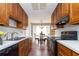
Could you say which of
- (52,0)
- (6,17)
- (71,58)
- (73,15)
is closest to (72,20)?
(73,15)

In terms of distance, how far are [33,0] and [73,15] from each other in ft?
5.00

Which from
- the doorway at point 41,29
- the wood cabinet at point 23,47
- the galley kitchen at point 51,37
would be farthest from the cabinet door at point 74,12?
the doorway at point 41,29

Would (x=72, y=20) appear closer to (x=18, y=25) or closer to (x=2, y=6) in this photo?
(x=2, y=6)

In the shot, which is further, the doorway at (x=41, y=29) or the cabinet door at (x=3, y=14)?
the doorway at (x=41, y=29)

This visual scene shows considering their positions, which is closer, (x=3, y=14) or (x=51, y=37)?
(x=3, y=14)

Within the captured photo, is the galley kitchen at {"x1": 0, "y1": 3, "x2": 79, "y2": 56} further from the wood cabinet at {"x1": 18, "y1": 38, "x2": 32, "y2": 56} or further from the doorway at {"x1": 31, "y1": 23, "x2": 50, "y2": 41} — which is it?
the doorway at {"x1": 31, "y1": 23, "x2": 50, "y2": 41}

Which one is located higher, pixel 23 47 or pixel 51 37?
pixel 51 37

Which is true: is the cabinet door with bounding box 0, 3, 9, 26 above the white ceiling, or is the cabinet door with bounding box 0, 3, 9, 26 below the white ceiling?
below

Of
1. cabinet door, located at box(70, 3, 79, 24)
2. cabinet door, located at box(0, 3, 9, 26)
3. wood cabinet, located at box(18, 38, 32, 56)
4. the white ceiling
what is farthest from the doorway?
cabinet door, located at box(70, 3, 79, 24)

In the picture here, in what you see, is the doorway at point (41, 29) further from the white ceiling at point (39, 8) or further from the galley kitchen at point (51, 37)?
the galley kitchen at point (51, 37)

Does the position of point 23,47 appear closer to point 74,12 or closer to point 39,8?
point 39,8

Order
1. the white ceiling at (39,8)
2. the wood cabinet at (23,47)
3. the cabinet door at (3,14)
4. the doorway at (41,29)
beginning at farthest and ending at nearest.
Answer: the doorway at (41,29), the white ceiling at (39,8), the wood cabinet at (23,47), the cabinet door at (3,14)

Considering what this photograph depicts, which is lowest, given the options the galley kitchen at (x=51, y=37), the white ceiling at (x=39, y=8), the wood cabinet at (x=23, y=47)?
the wood cabinet at (x=23, y=47)

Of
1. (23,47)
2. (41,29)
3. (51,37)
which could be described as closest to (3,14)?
(23,47)
